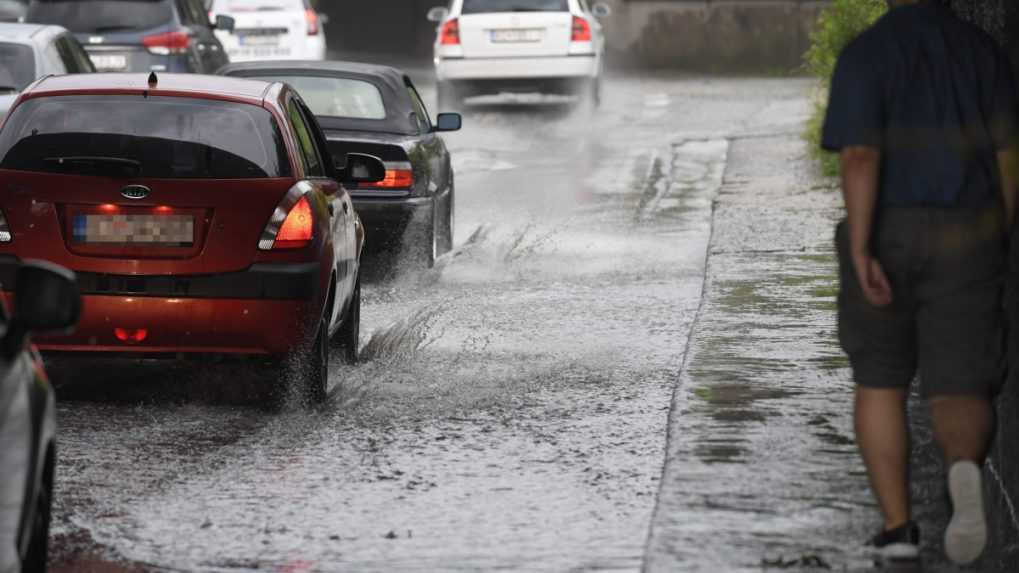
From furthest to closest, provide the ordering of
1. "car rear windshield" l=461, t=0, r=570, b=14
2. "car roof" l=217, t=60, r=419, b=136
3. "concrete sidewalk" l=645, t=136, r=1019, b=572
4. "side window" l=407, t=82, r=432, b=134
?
"car rear windshield" l=461, t=0, r=570, b=14 → "side window" l=407, t=82, r=432, b=134 → "car roof" l=217, t=60, r=419, b=136 → "concrete sidewalk" l=645, t=136, r=1019, b=572

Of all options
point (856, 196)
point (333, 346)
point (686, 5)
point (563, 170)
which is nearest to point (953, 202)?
point (856, 196)

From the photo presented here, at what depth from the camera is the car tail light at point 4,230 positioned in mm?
8961

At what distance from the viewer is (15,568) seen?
498 centimetres

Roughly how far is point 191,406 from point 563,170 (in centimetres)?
1208

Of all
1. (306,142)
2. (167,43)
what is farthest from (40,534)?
(167,43)

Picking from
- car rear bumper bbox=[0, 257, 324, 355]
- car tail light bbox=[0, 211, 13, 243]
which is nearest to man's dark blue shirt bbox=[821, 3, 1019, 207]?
car rear bumper bbox=[0, 257, 324, 355]

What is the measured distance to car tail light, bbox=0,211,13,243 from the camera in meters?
8.96

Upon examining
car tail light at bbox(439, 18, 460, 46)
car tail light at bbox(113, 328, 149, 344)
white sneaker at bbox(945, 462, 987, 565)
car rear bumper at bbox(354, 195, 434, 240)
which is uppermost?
white sneaker at bbox(945, 462, 987, 565)

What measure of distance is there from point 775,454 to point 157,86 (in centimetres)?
344

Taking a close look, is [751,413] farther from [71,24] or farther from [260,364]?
[71,24]

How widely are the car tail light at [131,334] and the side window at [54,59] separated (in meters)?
7.15

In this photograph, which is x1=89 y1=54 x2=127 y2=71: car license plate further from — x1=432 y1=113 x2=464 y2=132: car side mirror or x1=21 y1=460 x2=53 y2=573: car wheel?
x1=21 y1=460 x2=53 y2=573: car wheel

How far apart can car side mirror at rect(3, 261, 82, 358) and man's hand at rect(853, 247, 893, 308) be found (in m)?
2.14

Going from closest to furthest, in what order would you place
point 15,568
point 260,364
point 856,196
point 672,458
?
point 15,568 < point 856,196 < point 672,458 < point 260,364
